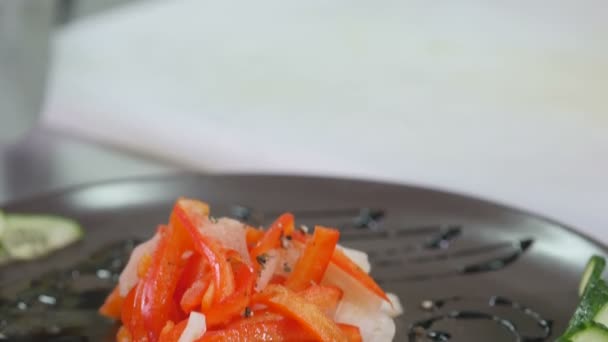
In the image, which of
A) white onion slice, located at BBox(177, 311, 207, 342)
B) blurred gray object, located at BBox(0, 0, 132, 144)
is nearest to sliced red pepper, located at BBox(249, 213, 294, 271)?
white onion slice, located at BBox(177, 311, 207, 342)

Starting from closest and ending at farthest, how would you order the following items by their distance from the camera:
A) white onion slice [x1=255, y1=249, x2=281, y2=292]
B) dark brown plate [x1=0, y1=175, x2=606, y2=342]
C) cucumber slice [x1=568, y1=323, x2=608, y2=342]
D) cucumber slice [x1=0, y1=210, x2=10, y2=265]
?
1. cucumber slice [x1=568, y1=323, x2=608, y2=342]
2. white onion slice [x1=255, y1=249, x2=281, y2=292]
3. dark brown plate [x1=0, y1=175, x2=606, y2=342]
4. cucumber slice [x1=0, y1=210, x2=10, y2=265]

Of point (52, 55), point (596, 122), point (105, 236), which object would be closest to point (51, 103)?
point (52, 55)

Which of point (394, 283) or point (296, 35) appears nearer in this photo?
point (394, 283)

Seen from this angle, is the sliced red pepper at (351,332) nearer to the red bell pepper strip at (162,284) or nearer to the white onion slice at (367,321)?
the white onion slice at (367,321)

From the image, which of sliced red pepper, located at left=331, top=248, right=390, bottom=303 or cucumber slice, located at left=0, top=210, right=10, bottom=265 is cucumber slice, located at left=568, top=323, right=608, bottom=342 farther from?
cucumber slice, located at left=0, top=210, right=10, bottom=265

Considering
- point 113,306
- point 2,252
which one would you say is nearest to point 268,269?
point 113,306

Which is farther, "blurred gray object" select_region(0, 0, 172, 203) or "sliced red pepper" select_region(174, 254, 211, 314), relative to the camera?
"blurred gray object" select_region(0, 0, 172, 203)

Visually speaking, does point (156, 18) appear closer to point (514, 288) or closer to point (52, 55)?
point (52, 55)
